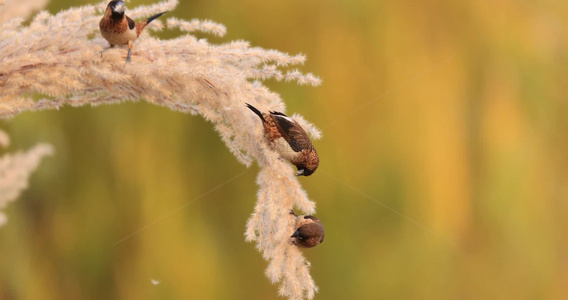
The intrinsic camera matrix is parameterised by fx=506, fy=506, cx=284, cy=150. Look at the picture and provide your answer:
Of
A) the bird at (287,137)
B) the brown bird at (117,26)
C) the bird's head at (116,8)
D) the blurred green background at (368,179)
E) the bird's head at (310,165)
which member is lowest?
the blurred green background at (368,179)

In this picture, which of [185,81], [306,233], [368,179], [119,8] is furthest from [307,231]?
[368,179]

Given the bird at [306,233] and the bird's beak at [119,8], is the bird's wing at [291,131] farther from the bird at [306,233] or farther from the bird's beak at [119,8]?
the bird's beak at [119,8]

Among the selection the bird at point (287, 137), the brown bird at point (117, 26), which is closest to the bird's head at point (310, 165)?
the bird at point (287, 137)

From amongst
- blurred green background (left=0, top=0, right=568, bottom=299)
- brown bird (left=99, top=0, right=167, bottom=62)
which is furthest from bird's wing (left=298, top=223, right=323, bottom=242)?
blurred green background (left=0, top=0, right=568, bottom=299)

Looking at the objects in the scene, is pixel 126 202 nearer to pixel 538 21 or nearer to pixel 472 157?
pixel 472 157

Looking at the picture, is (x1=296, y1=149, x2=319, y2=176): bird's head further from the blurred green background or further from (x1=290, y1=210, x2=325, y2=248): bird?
the blurred green background

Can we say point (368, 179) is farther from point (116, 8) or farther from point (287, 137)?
point (116, 8)
